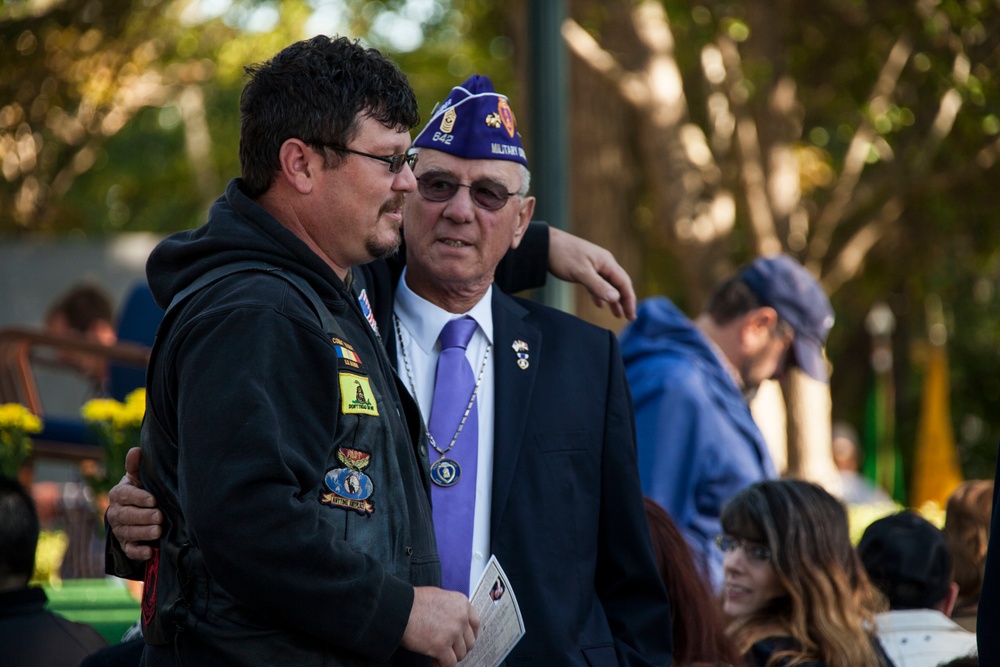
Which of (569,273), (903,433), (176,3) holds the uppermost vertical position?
(176,3)

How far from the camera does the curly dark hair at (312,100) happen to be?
231 cm

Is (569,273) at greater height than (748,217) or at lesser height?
lesser

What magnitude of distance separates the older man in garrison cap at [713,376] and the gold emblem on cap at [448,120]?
69.9 inches

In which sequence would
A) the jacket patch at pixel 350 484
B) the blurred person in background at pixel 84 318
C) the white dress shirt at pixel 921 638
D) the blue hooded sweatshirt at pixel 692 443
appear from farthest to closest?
the blurred person in background at pixel 84 318, the blue hooded sweatshirt at pixel 692 443, the white dress shirt at pixel 921 638, the jacket patch at pixel 350 484

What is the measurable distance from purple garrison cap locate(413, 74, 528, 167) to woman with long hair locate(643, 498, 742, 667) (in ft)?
Answer: 3.59

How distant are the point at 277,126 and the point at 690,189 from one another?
829 centimetres

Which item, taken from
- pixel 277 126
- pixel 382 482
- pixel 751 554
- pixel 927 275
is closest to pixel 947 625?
pixel 751 554

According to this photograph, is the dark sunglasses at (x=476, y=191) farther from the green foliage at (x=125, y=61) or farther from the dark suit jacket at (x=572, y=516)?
the green foliage at (x=125, y=61)

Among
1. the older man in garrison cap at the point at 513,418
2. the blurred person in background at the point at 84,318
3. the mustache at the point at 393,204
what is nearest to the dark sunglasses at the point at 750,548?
the older man in garrison cap at the point at 513,418

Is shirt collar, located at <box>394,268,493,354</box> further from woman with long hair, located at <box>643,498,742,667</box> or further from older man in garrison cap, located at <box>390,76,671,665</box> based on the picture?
woman with long hair, located at <box>643,498,742,667</box>

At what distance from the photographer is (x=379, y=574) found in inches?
83.8

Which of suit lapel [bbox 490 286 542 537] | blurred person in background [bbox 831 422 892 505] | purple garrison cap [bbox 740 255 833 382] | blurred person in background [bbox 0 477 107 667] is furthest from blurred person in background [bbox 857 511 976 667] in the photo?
blurred person in background [bbox 831 422 892 505]

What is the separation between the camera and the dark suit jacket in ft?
9.52

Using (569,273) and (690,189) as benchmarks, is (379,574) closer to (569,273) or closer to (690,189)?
(569,273)
